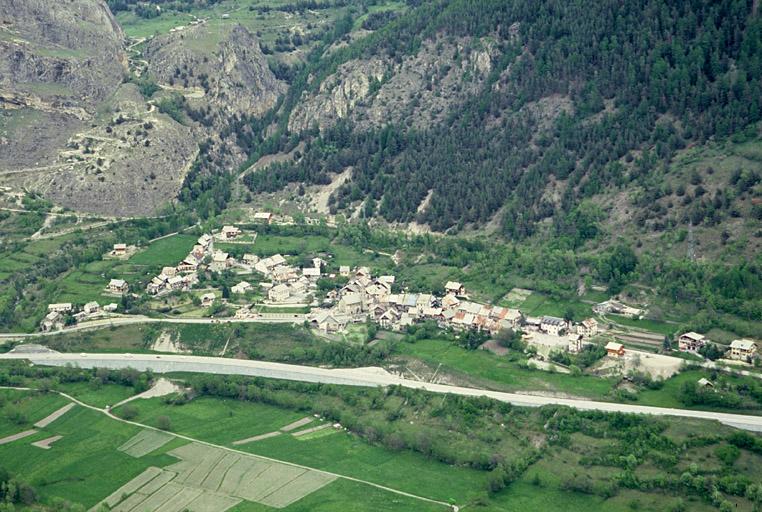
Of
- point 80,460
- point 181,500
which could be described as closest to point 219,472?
point 181,500

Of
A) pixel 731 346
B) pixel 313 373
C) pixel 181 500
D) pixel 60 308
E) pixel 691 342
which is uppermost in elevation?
pixel 731 346

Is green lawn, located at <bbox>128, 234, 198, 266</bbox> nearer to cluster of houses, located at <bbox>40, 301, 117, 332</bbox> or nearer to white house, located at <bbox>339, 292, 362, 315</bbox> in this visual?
cluster of houses, located at <bbox>40, 301, 117, 332</bbox>

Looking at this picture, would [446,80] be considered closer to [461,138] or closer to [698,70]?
[461,138]

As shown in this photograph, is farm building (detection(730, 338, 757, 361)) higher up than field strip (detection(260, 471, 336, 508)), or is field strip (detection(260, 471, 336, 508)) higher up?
farm building (detection(730, 338, 757, 361))

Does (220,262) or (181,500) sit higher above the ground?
(220,262)

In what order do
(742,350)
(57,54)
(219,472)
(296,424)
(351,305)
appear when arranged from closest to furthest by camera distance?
(219,472) → (742,350) → (296,424) → (351,305) → (57,54)

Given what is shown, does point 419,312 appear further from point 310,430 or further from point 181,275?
point 181,275

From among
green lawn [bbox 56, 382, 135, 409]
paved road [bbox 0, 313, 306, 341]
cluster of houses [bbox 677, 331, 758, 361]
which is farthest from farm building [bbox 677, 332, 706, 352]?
green lawn [bbox 56, 382, 135, 409]
